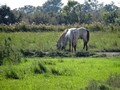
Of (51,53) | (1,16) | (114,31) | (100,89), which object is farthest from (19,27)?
(100,89)

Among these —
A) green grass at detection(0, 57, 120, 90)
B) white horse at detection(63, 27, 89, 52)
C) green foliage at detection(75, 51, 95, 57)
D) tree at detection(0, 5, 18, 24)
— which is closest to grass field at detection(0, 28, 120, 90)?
green grass at detection(0, 57, 120, 90)

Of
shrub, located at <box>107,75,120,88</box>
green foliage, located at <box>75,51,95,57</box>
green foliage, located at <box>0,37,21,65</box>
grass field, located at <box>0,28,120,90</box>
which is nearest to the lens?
shrub, located at <box>107,75,120,88</box>

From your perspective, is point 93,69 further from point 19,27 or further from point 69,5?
point 69,5

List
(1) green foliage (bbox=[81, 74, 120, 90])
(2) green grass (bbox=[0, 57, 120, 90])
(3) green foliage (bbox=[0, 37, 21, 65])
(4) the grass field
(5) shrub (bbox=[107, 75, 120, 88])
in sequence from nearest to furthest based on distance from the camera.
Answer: (1) green foliage (bbox=[81, 74, 120, 90]), (5) shrub (bbox=[107, 75, 120, 88]), (4) the grass field, (2) green grass (bbox=[0, 57, 120, 90]), (3) green foliage (bbox=[0, 37, 21, 65])

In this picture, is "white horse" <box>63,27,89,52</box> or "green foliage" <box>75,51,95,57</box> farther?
"white horse" <box>63,27,89,52</box>

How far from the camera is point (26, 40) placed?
3484 cm

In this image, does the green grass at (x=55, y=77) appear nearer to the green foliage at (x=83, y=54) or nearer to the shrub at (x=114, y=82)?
the shrub at (x=114, y=82)

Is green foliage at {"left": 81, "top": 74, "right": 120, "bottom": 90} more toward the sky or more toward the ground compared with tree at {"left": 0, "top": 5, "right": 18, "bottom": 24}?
more toward the ground

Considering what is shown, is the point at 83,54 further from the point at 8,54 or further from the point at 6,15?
the point at 6,15

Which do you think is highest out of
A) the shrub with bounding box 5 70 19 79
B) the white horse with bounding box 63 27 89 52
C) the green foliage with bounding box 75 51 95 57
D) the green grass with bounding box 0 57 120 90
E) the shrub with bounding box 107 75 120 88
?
the white horse with bounding box 63 27 89 52

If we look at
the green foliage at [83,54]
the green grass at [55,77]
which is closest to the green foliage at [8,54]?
the green grass at [55,77]

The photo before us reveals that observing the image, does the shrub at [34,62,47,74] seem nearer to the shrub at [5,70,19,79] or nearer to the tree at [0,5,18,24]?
the shrub at [5,70,19,79]

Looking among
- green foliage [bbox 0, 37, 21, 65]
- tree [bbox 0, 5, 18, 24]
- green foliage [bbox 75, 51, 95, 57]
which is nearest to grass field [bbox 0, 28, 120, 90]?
green foliage [bbox 0, 37, 21, 65]

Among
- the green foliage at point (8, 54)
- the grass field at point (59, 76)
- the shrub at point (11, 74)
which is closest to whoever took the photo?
the grass field at point (59, 76)
